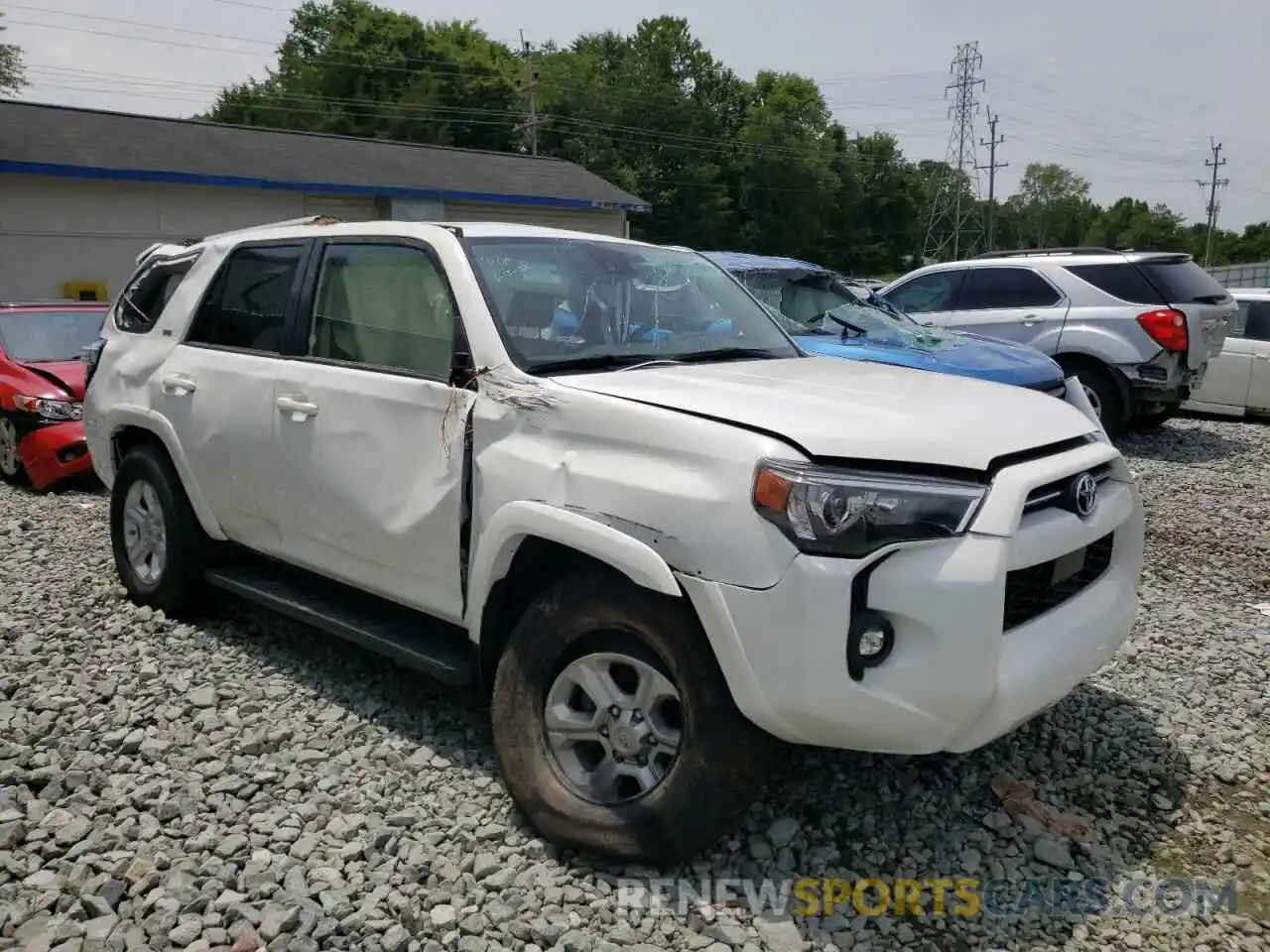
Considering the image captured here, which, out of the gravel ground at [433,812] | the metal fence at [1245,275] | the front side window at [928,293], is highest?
the metal fence at [1245,275]

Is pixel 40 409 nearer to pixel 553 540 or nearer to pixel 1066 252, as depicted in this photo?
Result: pixel 553 540

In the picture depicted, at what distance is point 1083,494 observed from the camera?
10.0 ft

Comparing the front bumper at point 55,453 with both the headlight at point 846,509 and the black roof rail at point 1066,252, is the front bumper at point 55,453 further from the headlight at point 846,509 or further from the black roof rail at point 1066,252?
the black roof rail at point 1066,252

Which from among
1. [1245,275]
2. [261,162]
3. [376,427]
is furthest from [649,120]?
[376,427]

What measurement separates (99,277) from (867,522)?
60.8 ft

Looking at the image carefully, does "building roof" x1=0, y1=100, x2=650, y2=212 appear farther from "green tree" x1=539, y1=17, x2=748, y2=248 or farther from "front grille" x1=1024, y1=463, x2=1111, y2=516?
"green tree" x1=539, y1=17, x2=748, y2=248

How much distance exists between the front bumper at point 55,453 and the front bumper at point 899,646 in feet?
23.4

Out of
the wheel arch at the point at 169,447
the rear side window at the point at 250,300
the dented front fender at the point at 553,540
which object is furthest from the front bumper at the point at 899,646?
the wheel arch at the point at 169,447

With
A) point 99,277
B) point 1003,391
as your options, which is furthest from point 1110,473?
point 99,277

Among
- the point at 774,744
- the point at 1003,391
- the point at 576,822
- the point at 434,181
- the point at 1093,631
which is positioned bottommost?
the point at 576,822

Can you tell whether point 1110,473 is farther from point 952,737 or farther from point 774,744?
point 774,744

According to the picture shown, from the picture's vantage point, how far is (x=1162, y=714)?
4.11m

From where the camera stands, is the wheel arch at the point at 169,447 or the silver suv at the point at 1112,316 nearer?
the wheel arch at the point at 169,447

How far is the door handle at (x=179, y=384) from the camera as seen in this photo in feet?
15.1
